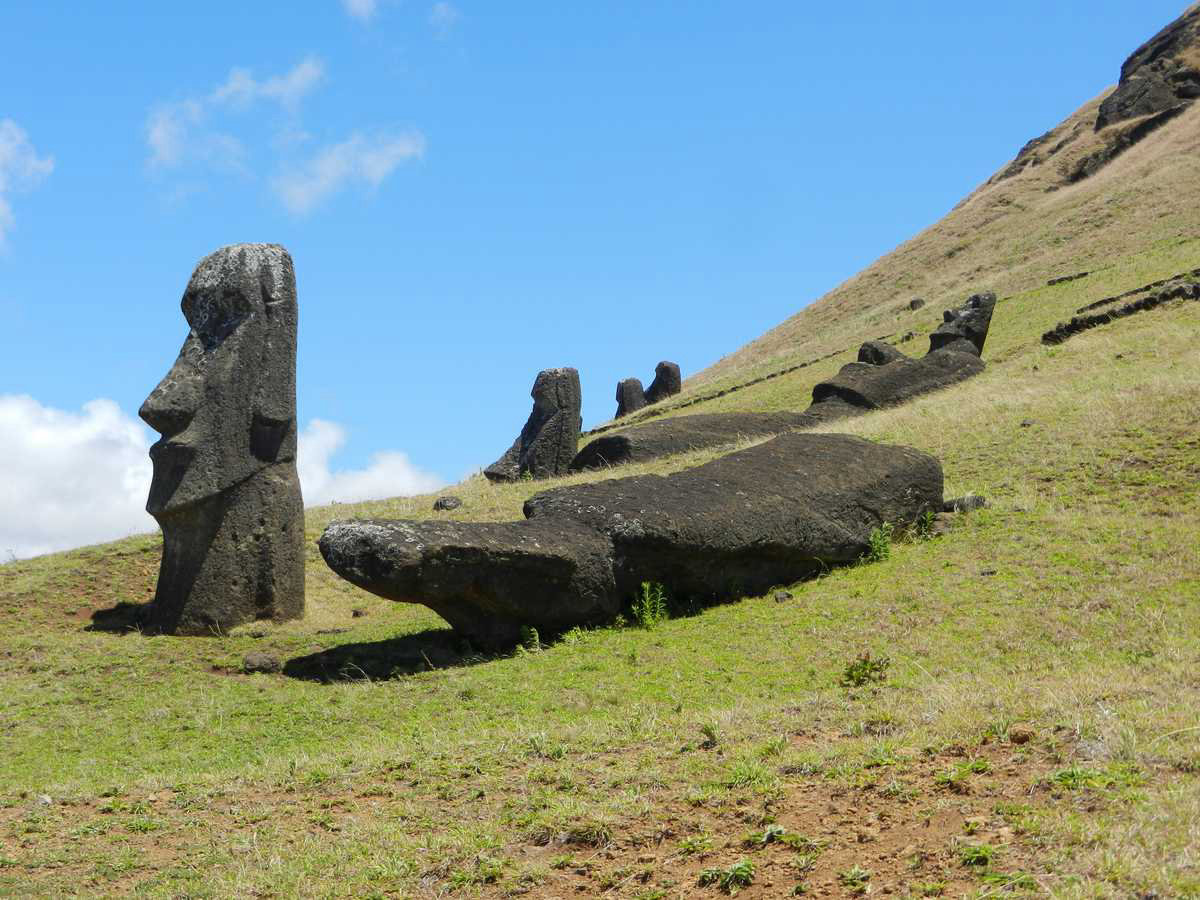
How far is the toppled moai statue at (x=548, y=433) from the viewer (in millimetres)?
28172

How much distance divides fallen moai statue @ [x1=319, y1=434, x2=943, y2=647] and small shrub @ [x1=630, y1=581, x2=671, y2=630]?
0.40 feet

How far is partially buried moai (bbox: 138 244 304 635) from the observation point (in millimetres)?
16438

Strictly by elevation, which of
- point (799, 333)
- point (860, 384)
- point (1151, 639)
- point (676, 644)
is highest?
point (799, 333)

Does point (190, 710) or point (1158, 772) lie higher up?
point (190, 710)

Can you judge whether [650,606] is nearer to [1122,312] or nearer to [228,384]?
[228,384]

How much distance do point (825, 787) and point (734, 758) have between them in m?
0.96

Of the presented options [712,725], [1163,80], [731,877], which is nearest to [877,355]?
[712,725]

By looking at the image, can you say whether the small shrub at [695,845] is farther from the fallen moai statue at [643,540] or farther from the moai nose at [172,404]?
the moai nose at [172,404]

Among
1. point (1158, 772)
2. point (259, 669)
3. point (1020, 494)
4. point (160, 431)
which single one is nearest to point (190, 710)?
point (259, 669)

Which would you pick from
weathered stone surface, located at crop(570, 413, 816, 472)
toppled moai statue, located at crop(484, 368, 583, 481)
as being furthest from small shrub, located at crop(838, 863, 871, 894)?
toppled moai statue, located at crop(484, 368, 583, 481)

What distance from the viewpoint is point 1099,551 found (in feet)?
A: 48.5

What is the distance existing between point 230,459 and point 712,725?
9.57 meters

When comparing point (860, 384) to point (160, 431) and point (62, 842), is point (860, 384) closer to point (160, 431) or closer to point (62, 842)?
point (160, 431)

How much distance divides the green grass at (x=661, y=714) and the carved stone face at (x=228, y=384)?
213cm
